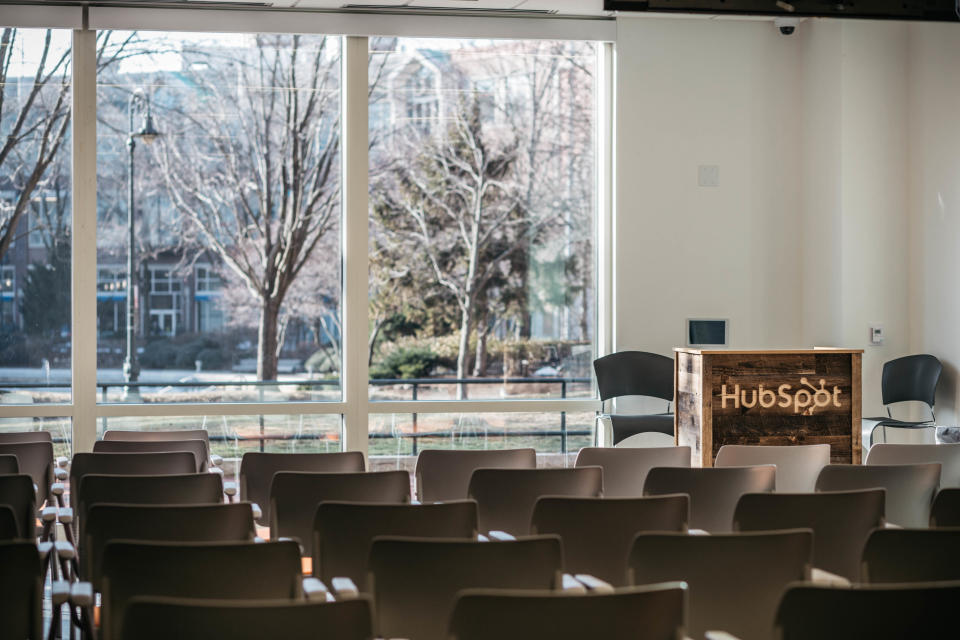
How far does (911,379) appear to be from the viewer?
26.8 feet

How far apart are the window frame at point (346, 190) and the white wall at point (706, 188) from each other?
22cm

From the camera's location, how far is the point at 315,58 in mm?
8438

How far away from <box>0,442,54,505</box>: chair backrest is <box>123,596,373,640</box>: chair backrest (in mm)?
3190

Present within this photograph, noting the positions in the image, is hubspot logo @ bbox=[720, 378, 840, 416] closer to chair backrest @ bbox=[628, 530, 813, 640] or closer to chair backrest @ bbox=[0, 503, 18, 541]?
chair backrest @ bbox=[628, 530, 813, 640]

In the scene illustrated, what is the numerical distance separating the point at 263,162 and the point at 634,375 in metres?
3.48

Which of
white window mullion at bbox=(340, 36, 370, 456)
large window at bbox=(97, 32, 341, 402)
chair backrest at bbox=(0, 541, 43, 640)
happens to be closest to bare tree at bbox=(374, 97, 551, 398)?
white window mullion at bbox=(340, 36, 370, 456)

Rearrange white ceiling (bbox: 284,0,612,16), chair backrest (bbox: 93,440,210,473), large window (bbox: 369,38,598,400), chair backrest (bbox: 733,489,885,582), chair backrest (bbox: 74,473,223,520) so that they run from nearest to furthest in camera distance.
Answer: chair backrest (bbox: 733,489,885,582), chair backrest (bbox: 74,473,223,520), chair backrest (bbox: 93,440,210,473), white ceiling (bbox: 284,0,612,16), large window (bbox: 369,38,598,400)

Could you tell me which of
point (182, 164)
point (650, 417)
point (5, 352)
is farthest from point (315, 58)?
point (650, 417)

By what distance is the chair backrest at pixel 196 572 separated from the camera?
276 cm

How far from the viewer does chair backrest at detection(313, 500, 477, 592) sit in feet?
11.2

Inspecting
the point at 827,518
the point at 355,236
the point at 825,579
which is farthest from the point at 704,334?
the point at 825,579

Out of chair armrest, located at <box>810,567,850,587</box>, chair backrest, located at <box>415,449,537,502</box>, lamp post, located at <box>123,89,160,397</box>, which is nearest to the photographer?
chair armrest, located at <box>810,567,850,587</box>

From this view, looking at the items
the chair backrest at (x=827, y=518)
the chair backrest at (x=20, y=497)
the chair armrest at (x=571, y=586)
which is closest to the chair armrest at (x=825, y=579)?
the chair backrest at (x=827, y=518)

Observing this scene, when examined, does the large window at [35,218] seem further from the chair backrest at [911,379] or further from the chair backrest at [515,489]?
the chair backrest at [911,379]
